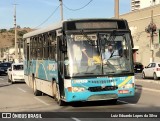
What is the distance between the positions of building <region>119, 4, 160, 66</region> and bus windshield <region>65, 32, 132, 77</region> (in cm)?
3560

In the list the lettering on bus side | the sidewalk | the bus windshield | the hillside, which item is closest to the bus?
the bus windshield

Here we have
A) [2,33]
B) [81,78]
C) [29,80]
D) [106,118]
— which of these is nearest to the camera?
[106,118]

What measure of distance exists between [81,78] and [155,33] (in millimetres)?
37832

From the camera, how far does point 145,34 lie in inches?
2133

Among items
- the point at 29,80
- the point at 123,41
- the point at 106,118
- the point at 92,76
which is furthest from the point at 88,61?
the point at 29,80

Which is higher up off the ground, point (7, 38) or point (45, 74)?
point (7, 38)

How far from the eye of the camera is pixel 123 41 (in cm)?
1502

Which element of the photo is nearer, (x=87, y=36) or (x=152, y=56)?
(x=87, y=36)

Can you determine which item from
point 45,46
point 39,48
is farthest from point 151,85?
point 45,46

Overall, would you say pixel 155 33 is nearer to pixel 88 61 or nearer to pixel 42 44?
pixel 42 44

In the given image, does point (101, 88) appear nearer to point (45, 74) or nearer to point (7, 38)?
point (45, 74)

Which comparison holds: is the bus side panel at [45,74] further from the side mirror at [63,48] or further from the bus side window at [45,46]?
the side mirror at [63,48]

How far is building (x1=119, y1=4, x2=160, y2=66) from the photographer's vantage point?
2008 inches

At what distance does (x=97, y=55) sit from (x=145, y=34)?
1591 inches
